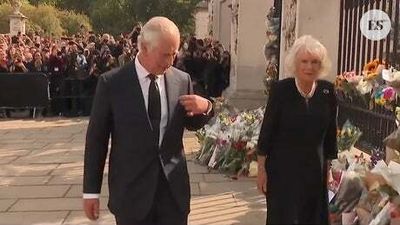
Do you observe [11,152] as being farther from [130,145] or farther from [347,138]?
[130,145]

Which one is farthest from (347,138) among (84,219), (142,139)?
(142,139)

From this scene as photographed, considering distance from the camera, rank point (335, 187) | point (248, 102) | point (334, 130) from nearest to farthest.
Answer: point (334, 130) → point (335, 187) → point (248, 102)

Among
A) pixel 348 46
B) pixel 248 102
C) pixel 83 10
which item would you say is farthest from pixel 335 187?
pixel 83 10

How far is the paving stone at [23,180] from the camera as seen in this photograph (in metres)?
8.22

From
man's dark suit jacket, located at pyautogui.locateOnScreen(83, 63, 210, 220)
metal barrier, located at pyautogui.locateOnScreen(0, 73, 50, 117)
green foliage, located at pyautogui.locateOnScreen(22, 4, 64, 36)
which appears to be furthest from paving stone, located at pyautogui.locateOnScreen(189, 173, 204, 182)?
green foliage, located at pyautogui.locateOnScreen(22, 4, 64, 36)

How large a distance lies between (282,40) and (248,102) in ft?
12.2

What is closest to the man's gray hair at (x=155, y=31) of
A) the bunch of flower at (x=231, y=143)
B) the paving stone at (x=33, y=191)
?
the paving stone at (x=33, y=191)

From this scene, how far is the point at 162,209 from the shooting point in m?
3.72

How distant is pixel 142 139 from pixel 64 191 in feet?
14.1

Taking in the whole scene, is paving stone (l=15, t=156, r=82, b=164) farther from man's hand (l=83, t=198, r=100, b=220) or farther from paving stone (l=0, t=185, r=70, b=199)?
man's hand (l=83, t=198, r=100, b=220)

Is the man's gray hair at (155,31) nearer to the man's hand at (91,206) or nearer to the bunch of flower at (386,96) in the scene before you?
the man's hand at (91,206)

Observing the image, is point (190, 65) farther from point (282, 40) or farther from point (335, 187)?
point (335, 187)

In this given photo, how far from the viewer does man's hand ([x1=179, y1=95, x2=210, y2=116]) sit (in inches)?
145

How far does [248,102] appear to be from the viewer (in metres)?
13.6
